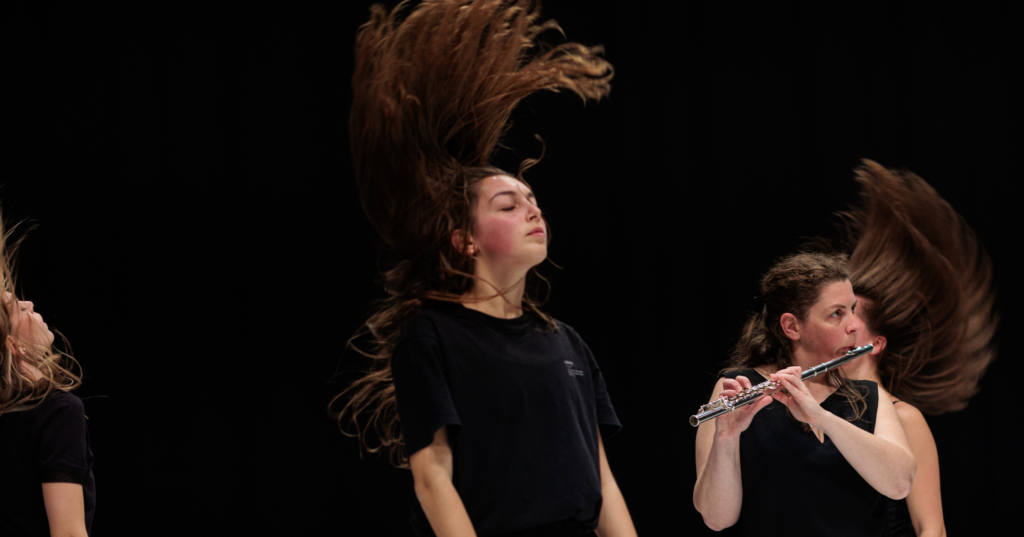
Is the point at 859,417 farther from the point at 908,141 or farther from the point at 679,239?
the point at 908,141

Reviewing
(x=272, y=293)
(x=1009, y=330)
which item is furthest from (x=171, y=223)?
(x=1009, y=330)

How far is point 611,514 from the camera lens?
1.44 m

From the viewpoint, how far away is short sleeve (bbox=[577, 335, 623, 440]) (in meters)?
1.53

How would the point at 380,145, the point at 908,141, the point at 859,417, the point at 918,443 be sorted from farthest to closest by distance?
the point at 908,141 → the point at 918,443 → the point at 859,417 → the point at 380,145

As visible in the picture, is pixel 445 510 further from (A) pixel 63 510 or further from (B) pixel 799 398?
(A) pixel 63 510

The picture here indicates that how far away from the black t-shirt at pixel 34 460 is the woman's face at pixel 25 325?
17 cm

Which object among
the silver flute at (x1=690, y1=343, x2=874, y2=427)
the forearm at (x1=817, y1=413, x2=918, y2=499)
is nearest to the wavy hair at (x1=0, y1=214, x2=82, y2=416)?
the silver flute at (x1=690, y1=343, x2=874, y2=427)

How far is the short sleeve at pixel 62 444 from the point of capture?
1593mm

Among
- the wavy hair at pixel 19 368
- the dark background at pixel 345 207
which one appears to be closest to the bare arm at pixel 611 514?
the wavy hair at pixel 19 368

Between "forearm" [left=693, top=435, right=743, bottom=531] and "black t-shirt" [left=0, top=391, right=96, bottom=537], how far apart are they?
1.15 metres

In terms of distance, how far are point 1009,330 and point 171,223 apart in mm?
2868

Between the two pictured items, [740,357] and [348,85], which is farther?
[348,85]

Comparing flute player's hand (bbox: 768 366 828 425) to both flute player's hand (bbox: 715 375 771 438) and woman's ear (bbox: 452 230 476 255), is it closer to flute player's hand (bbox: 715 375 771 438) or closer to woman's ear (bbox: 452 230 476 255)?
flute player's hand (bbox: 715 375 771 438)

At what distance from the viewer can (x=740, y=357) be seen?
5.88 ft
